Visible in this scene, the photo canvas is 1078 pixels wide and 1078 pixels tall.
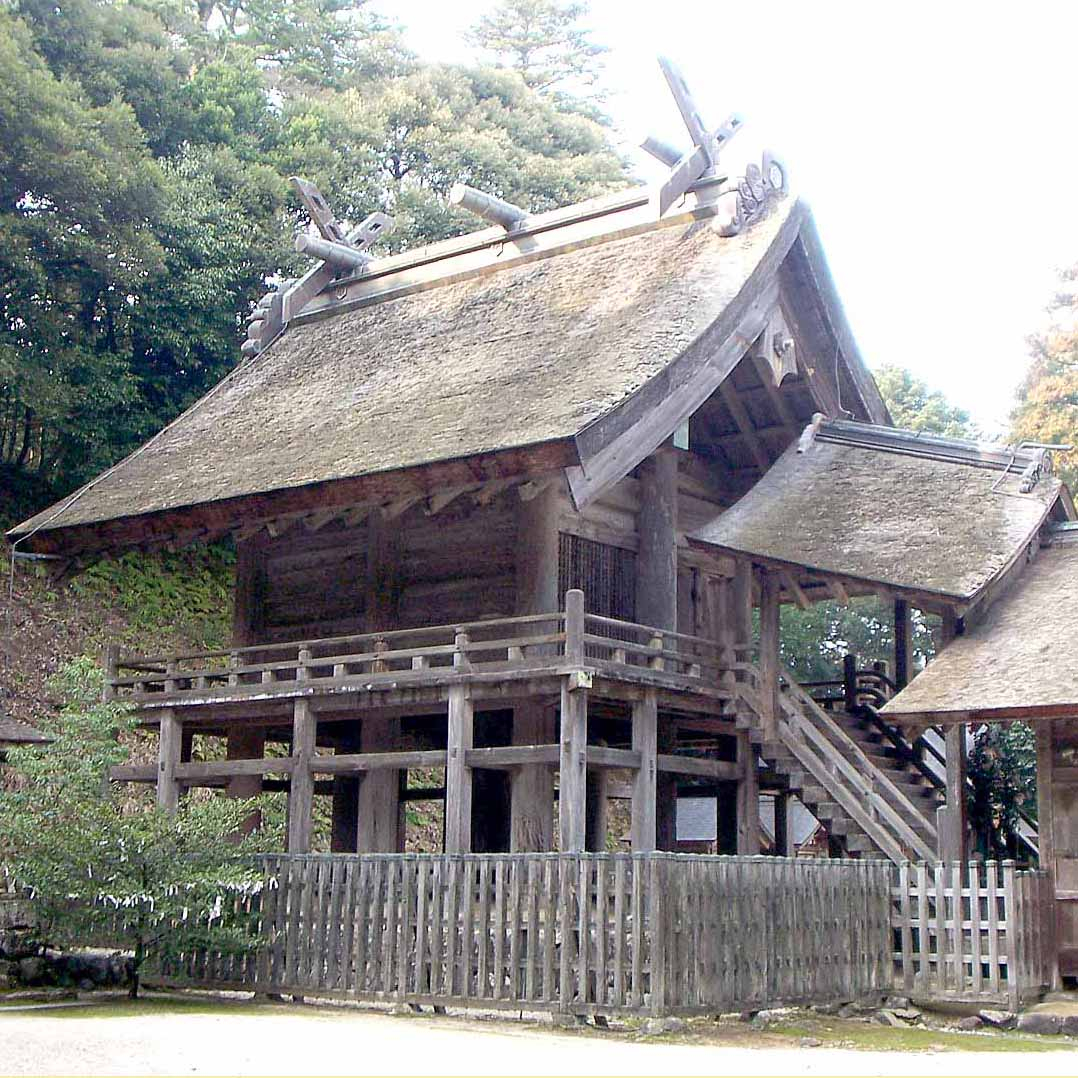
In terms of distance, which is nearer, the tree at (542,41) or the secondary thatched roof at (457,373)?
the secondary thatched roof at (457,373)

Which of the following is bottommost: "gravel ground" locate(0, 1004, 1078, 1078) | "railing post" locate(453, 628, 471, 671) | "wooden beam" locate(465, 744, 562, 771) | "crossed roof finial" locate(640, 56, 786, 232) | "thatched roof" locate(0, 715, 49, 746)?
"gravel ground" locate(0, 1004, 1078, 1078)

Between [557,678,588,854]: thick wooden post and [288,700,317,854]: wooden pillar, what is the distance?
401 cm

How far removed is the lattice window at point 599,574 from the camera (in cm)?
1973

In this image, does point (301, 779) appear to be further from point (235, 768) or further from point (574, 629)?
point (574, 629)

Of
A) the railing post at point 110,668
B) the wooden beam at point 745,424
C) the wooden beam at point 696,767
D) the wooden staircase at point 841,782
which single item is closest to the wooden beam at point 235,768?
the railing post at point 110,668

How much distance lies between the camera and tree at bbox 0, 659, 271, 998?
15.5 metres

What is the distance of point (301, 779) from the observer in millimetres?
19484

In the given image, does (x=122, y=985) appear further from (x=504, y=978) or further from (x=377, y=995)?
(x=504, y=978)

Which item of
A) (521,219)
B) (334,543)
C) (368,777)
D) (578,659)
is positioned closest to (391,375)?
(334,543)

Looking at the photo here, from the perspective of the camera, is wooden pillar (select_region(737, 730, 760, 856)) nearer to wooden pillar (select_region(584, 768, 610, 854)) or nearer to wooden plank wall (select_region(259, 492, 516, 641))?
wooden pillar (select_region(584, 768, 610, 854))

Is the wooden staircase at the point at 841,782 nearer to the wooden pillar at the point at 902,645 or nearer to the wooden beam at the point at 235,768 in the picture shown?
the wooden pillar at the point at 902,645

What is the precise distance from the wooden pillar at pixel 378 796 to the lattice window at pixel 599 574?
3.57m

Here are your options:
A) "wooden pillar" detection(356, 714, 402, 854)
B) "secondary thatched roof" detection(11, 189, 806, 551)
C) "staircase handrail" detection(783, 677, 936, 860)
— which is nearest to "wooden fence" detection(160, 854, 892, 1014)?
"staircase handrail" detection(783, 677, 936, 860)

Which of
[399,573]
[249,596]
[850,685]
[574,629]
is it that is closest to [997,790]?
[850,685]
